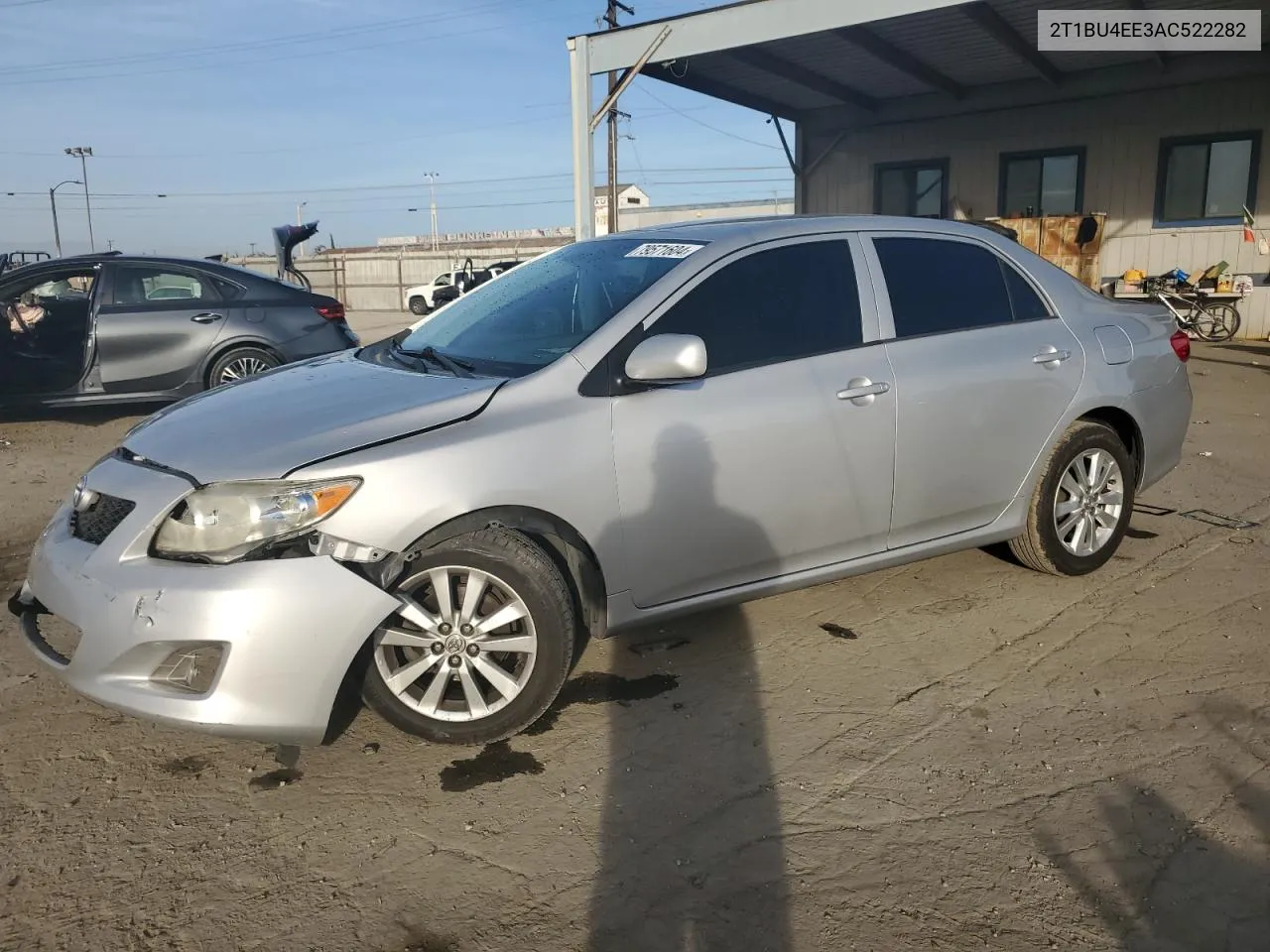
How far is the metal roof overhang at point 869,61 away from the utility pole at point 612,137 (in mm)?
494

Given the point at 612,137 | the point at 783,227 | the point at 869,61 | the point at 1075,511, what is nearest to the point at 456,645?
the point at 783,227

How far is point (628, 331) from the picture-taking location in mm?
3518

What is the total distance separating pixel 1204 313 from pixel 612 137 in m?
16.9

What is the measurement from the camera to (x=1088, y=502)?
188 inches

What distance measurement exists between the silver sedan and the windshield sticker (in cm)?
1

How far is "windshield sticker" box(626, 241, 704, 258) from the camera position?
3.87m

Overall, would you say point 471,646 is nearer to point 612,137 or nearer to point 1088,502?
point 1088,502

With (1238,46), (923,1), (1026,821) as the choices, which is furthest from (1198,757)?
(1238,46)

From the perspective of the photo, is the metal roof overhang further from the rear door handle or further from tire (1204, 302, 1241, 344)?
the rear door handle

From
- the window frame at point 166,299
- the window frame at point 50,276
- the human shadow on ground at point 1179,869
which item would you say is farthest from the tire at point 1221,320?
the window frame at point 50,276

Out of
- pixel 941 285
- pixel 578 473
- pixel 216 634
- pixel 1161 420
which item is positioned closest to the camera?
pixel 216 634

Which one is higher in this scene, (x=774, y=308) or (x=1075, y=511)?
(x=774, y=308)

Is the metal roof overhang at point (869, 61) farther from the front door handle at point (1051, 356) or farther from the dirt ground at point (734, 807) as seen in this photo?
the dirt ground at point (734, 807)

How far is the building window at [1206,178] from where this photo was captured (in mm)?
15242
